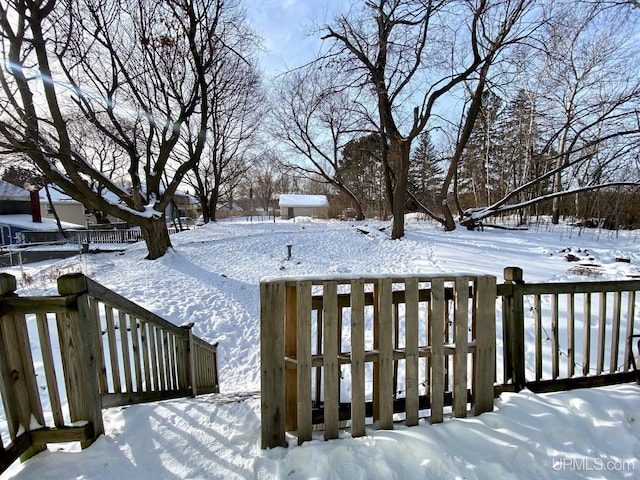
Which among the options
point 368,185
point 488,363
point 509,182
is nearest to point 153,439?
point 488,363

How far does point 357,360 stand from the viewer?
1.79 metres

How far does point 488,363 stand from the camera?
1.96m

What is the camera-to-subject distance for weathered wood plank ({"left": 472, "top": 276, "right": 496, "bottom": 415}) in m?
1.95

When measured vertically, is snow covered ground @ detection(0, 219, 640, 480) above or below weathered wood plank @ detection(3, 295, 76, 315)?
below

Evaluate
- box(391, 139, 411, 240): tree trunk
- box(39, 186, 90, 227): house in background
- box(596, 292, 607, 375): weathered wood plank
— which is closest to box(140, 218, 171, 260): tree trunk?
box(391, 139, 411, 240): tree trunk

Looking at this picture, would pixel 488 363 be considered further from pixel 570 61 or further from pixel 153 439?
pixel 570 61

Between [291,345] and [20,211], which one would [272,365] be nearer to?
[291,345]

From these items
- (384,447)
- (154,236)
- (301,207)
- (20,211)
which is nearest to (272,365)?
(384,447)

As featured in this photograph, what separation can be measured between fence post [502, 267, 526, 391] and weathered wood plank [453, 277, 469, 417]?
19.1 inches

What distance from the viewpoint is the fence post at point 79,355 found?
5.34ft

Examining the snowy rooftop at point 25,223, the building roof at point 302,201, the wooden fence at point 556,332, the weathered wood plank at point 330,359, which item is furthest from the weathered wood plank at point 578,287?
the building roof at point 302,201

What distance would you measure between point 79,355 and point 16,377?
10.8 inches

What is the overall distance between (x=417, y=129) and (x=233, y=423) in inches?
422

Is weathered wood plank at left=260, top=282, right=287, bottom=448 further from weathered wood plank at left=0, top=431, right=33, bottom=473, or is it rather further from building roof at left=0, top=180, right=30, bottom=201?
building roof at left=0, top=180, right=30, bottom=201
